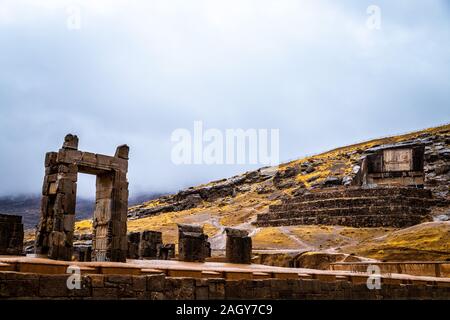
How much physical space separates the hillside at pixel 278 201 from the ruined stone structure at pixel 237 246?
1267cm

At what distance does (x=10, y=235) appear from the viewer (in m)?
16.2

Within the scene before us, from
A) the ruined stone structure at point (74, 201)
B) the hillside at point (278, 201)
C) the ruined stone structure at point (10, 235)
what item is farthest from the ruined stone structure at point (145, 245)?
the hillside at point (278, 201)

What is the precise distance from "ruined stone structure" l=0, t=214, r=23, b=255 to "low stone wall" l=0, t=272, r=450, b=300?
368 inches

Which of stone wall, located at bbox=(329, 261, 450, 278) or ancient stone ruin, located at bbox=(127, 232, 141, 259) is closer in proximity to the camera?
stone wall, located at bbox=(329, 261, 450, 278)

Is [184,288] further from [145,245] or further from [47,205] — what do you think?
[145,245]

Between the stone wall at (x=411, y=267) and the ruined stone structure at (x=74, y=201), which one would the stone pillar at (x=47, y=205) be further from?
the stone wall at (x=411, y=267)

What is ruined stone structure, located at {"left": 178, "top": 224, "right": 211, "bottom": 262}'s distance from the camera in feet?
51.6

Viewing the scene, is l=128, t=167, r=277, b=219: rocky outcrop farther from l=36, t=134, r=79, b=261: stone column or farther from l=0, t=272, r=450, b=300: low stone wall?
l=0, t=272, r=450, b=300: low stone wall

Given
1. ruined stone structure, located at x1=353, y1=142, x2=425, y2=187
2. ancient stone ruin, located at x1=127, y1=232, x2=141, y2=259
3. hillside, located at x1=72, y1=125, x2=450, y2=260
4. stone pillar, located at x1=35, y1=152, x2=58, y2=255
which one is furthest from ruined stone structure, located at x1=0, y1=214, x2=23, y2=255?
ruined stone structure, located at x1=353, y1=142, x2=425, y2=187

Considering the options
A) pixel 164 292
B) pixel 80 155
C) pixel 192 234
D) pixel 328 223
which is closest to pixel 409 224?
pixel 328 223

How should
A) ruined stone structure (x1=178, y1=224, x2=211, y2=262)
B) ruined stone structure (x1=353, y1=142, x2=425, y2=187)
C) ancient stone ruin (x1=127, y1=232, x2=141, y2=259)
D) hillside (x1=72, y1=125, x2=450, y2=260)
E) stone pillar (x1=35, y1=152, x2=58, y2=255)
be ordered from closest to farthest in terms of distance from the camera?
1. stone pillar (x1=35, y1=152, x2=58, y2=255)
2. ruined stone structure (x1=178, y1=224, x2=211, y2=262)
3. ancient stone ruin (x1=127, y1=232, x2=141, y2=259)
4. hillside (x1=72, y1=125, x2=450, y2=260)
5. ruined stone structure (x1=353, y1=142, x2=425, y2=187)

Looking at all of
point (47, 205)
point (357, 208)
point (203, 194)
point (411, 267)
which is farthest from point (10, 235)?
point (203, 194)
